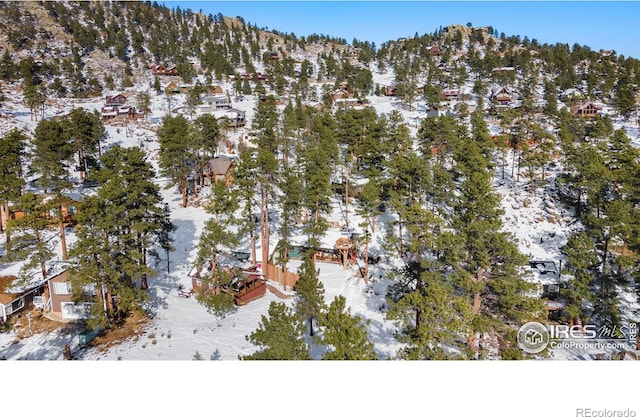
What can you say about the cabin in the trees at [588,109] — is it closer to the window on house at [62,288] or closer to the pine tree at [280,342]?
the pine tree at [280,342]

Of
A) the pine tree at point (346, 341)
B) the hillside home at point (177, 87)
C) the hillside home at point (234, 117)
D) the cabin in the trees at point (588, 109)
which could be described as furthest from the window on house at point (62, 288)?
the hillside home at point (177, 87)

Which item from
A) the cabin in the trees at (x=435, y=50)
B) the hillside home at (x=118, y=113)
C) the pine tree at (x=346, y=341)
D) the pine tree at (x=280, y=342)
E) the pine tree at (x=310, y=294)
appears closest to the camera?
the pine tree at (x=346, y=341)

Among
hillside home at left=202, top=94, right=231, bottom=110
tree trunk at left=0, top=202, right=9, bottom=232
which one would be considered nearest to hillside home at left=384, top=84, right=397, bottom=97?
hillside home at left=202, top=94, right=231, bottom=110

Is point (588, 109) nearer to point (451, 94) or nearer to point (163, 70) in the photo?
point (451, 94)

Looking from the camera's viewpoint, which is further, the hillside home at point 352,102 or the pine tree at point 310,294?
the hillside home at point 352,102

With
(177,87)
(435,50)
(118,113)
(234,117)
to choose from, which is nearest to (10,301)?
(234,117)

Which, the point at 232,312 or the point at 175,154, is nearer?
the point at 232,312
